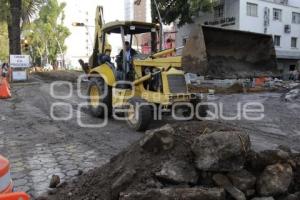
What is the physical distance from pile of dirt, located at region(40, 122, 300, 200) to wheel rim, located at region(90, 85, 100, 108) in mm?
7007

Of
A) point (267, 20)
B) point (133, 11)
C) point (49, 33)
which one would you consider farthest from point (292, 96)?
point (133, 11)

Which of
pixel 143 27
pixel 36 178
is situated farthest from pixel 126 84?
pixel 36 178

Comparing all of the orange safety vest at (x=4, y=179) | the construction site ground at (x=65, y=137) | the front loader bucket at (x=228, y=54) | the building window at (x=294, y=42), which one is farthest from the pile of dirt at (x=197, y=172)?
the building window at (x=294, y=42)

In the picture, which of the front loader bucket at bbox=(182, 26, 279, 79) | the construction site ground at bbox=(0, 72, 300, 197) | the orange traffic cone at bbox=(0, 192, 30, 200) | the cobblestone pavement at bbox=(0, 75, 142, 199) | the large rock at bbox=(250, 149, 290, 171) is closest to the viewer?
the orange traffic cone at bbox=(0, 192, 30, 200)

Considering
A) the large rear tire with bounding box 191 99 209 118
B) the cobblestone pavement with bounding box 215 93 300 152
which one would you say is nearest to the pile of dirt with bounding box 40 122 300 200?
the cobblestone pavement with bounding box 215 93 300 152

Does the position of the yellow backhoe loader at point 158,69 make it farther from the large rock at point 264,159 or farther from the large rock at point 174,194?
the large rock at point 174,194

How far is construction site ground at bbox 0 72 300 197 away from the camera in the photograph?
22.2 feet

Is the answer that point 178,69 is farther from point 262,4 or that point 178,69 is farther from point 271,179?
point 262,4

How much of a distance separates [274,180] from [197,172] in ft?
2.85

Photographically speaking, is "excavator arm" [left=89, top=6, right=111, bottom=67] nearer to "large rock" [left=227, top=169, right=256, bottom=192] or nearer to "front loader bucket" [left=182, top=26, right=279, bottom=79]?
"front loader bucket" [left=182, top=26, right=279, bottom=79]

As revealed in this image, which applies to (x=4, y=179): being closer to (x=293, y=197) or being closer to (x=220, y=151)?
(x=220, y=151)

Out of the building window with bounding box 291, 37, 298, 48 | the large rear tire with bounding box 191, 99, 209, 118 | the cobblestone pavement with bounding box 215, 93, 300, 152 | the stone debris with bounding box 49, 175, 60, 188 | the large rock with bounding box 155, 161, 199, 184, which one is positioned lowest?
the stone debris with bounding box 49, 175, 60, 188

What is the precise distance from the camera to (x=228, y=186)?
15.2ft

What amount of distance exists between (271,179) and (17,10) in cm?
2351
